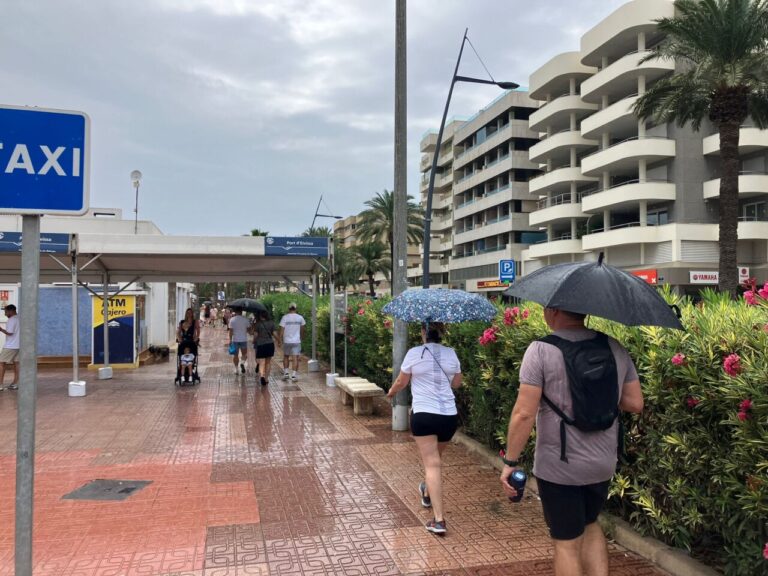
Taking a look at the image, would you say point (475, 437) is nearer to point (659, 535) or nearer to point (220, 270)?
point (659, 535)

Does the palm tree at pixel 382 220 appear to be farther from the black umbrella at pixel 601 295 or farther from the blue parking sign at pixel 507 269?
the black umbrella at pixel 601 295

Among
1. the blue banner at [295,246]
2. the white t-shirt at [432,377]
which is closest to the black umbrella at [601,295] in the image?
the white t-shirt at [432,377]

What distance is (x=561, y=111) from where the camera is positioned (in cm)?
4403

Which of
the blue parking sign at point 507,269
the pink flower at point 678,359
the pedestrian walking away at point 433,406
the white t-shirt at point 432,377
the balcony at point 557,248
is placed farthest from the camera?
the balcony at point 557,248

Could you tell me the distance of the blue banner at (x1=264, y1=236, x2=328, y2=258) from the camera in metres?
12.9

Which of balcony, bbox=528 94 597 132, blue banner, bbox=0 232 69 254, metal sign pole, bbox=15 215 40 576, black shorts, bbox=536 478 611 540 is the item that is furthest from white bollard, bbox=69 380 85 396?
balcony, bbox=528 94 597 132

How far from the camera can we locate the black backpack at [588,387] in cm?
292

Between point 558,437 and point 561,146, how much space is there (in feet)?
144

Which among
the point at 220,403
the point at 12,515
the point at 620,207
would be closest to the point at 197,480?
the point at 12,515

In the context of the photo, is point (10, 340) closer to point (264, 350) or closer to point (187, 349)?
point (187, 349)

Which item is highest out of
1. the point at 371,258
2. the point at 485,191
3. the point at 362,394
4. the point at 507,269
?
the point at 485,191

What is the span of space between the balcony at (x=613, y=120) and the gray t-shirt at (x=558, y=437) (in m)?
36.4

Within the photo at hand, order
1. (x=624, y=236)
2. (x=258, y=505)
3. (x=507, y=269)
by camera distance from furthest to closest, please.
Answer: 1. (x=624, y=236)
2. (x=507, y=269)
3. (x=258, y=505)

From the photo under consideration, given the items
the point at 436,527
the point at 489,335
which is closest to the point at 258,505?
the point at 436,527
